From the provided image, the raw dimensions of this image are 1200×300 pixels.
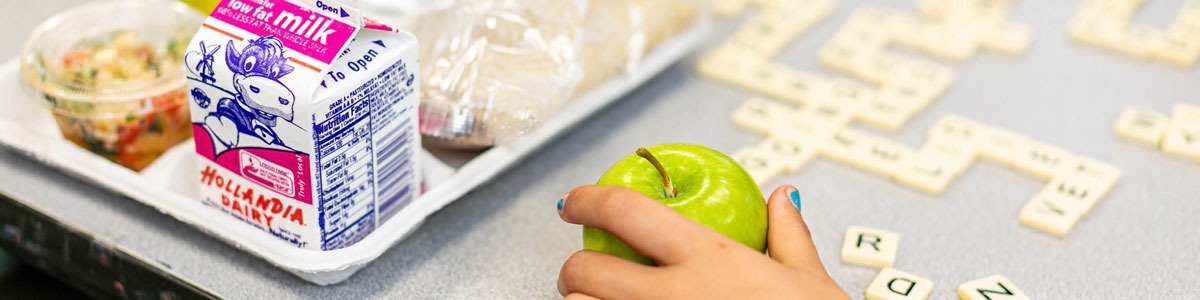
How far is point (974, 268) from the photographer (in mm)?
848

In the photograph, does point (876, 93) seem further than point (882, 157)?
Yes

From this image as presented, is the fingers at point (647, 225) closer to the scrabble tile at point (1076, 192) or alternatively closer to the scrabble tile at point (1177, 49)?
the scrabble tile at point (1076, 192)

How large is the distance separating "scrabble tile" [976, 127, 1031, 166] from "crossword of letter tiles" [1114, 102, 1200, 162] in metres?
0.12

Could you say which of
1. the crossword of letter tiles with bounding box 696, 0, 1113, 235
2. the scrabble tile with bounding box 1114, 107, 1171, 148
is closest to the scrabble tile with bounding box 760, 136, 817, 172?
the crossword of letter tiles with bounding box 696, 0, 1113, 235

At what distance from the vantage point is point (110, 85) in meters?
0.88

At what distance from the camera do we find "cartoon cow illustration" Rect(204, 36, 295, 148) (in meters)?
0.71

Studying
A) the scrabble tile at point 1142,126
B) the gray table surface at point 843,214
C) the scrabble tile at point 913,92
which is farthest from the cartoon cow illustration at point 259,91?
the scrabble tile at point 1142,126

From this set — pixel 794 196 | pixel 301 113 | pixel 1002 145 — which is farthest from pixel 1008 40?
pixel 301 113

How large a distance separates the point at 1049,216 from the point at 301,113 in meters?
0.65

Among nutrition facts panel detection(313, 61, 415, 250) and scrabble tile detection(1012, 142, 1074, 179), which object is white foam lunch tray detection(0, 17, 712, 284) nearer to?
nutrition facts panel detection(313, 61, 415, 250)

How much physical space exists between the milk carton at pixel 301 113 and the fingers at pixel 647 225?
0.64 feet

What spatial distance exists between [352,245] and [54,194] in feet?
Answer: 1.02

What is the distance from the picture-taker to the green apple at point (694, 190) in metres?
0.69

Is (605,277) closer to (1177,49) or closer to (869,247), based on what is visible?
(869,247)
